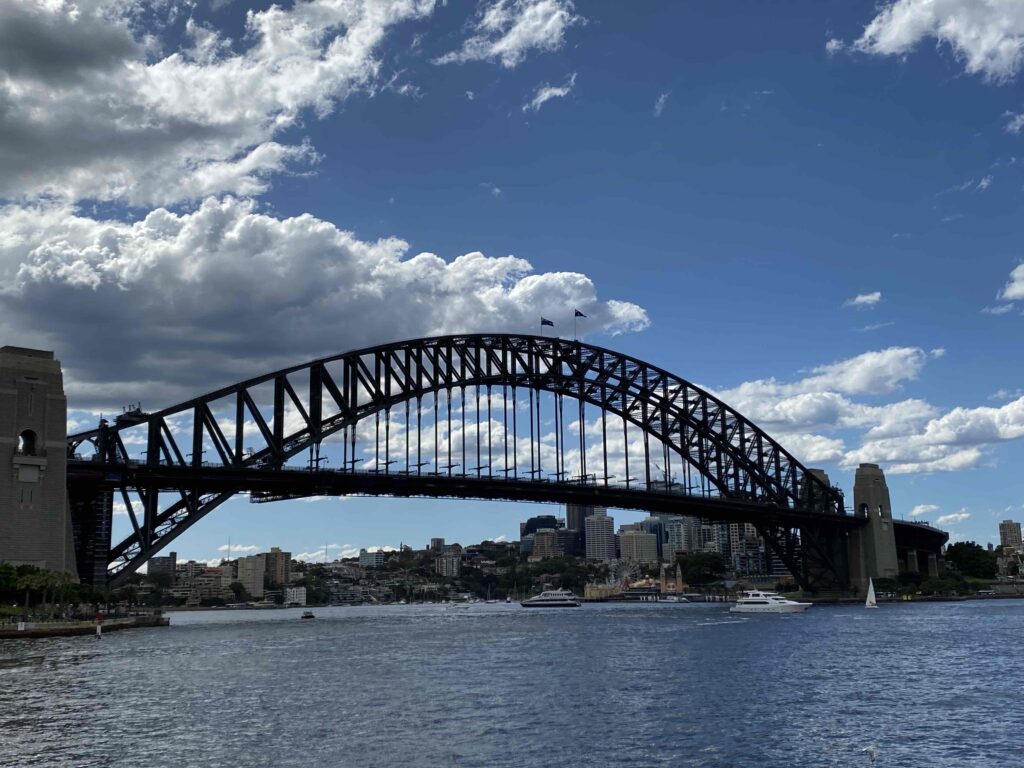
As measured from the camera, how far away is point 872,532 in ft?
493

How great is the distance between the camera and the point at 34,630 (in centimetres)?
7631

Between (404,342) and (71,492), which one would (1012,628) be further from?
(71,492)

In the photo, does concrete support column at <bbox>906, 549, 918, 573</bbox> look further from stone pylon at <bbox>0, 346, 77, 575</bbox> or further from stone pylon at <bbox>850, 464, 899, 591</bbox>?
stone pylon at <bbox>0, 346, 77, 575</bbox>

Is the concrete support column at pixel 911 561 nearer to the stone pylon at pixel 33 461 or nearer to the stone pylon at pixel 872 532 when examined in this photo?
the stone pylon at pixel 872 532

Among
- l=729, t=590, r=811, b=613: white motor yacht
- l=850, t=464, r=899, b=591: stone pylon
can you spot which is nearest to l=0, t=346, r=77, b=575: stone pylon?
l=729, t=590, r=811, b=613: white motor yacht

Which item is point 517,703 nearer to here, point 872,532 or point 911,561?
point 872,532

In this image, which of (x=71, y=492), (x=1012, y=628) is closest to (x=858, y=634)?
(x=1012, y=628)

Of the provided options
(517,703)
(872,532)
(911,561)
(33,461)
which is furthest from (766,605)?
(517,703)

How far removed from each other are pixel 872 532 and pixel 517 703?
4720 inches

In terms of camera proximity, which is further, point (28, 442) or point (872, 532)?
point (872, 532)

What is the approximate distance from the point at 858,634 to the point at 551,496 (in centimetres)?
4837

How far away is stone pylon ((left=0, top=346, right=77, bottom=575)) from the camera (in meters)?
80.4

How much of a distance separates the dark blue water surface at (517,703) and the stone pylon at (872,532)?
264ft

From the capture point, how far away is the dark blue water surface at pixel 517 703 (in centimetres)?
3152
